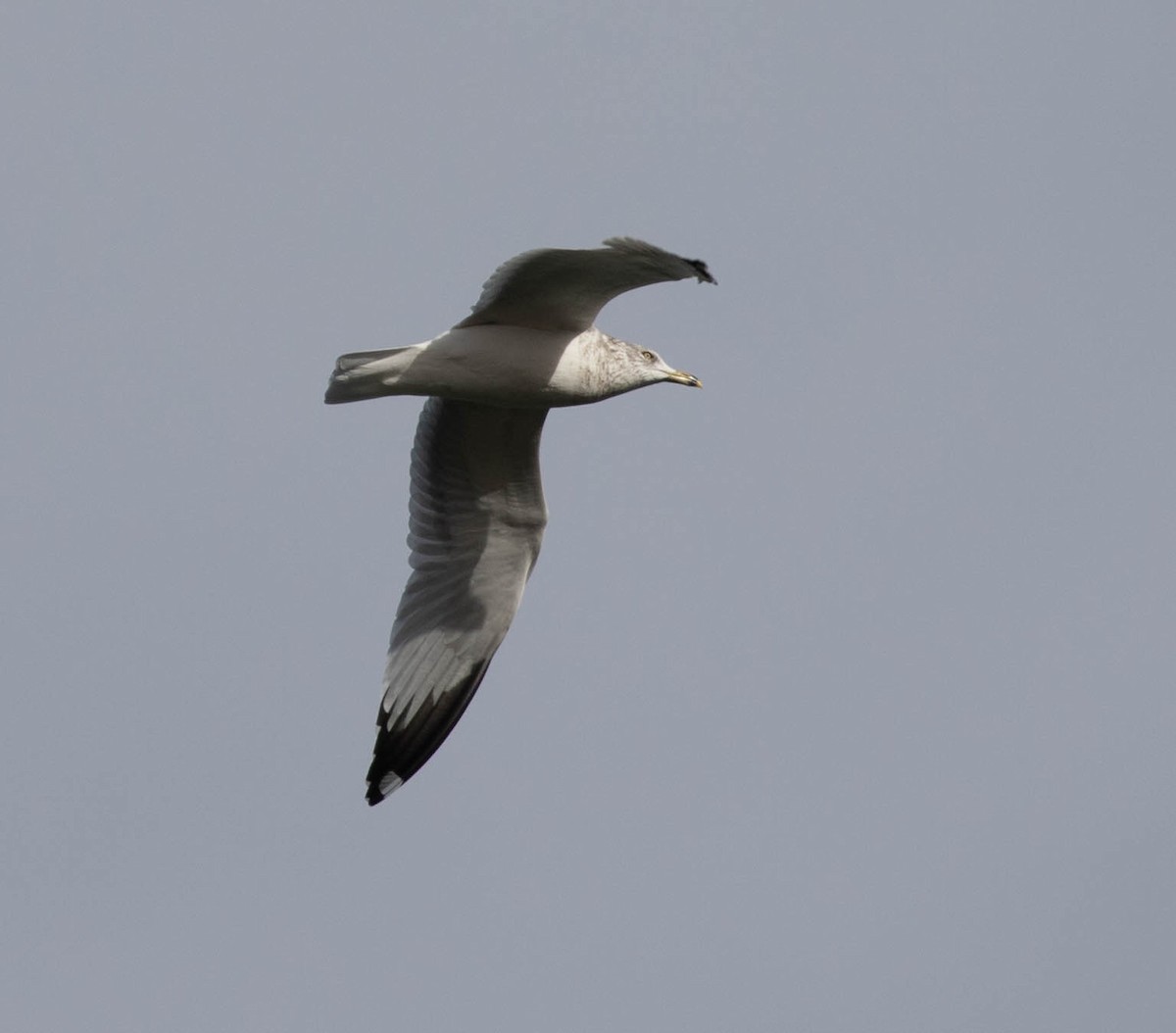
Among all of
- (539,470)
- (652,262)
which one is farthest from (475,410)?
(652,262)

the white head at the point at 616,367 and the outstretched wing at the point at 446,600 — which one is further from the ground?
the white head at the point at 616,367

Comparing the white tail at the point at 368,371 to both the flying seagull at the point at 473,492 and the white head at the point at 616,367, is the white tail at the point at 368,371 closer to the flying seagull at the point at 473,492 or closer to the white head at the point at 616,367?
the flying seagull at the point at 473,492

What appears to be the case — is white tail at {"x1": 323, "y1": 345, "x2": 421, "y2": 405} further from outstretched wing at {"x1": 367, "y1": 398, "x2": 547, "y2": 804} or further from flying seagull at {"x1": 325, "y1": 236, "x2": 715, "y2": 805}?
outstretched wing at {"x1": 367, "y1": 398, "x2": 547, "y2": 804}

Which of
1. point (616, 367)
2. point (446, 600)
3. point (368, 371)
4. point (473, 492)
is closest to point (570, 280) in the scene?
point (616, 367)

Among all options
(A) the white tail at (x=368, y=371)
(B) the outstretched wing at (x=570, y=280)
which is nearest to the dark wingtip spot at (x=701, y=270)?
(B) the outstretched wing at (x=570, y=280)

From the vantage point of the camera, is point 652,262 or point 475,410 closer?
point 652,262

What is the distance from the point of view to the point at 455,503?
1391cm

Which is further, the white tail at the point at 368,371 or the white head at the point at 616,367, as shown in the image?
the white head at the point at 616,367

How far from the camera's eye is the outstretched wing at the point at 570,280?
426 inches

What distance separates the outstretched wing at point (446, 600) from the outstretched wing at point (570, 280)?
192cm

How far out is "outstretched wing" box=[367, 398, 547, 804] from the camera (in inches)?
546

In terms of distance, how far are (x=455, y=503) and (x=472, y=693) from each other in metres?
1.27

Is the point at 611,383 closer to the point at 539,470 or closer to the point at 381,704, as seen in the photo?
the point at 539,470

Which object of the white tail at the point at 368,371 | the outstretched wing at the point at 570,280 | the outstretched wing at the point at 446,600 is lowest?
the outstretched wing at the point at 446,600
